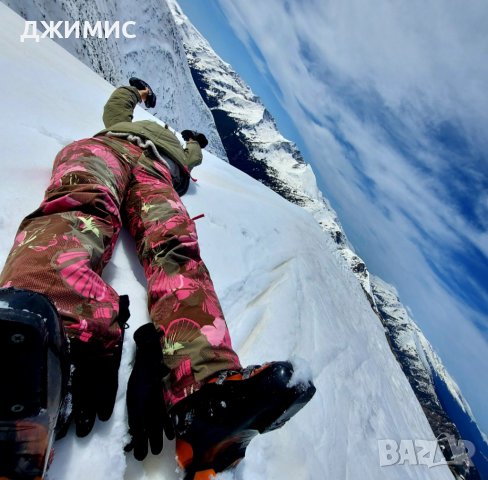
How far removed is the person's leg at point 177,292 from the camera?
1.12 metres

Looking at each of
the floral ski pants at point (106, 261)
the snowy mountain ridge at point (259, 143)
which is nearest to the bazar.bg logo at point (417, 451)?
the floral ski pants at point (106, 261)

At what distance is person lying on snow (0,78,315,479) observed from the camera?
0.70 metres

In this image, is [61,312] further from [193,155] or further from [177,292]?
[193,155]

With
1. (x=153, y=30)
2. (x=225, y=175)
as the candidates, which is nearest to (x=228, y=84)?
(x=153, y=30)

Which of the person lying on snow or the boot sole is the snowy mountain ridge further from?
the boot sole

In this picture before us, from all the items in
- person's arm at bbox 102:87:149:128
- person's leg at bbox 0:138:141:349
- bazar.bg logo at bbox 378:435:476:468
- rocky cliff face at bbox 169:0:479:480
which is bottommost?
rocky cliff face at bbox 169:0:479:480

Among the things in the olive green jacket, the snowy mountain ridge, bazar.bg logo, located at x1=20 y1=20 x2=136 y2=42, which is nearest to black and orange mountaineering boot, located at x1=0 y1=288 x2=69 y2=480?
the olive green jacket

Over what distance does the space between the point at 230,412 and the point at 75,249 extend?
2.33 feet

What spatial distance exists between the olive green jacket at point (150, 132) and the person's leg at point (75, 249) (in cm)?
78

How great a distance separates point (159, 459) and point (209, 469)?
0.19 m

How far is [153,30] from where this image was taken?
2070cm

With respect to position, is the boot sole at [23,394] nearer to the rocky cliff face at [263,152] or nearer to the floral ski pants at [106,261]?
the floral ski pants at [106,261]

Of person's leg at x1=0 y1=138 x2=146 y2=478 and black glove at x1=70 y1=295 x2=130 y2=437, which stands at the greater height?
person's leg at x1=0 y1=138 x2=146 y2=478

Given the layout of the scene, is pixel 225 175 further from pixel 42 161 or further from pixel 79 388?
pixel 79 388
